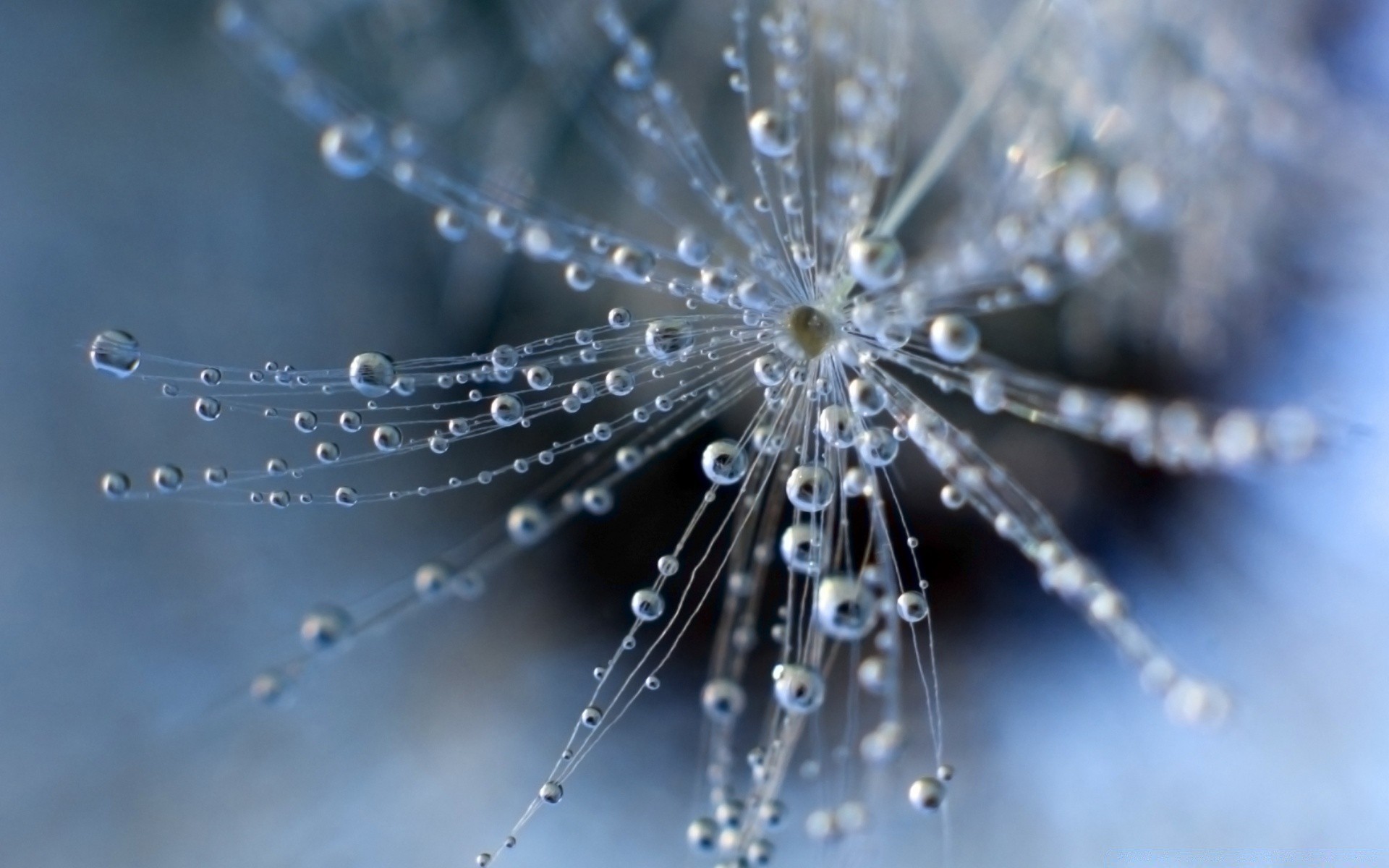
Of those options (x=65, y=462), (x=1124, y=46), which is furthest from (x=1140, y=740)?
(x=65, y=462)

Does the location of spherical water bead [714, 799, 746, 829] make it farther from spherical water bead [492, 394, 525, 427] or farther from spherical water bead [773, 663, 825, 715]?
spherical water bead [492, 394, 525, 427]

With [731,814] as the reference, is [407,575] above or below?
above

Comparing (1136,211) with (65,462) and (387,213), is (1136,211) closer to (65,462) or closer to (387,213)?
(387,213)

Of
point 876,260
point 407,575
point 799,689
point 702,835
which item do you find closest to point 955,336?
point 876,260

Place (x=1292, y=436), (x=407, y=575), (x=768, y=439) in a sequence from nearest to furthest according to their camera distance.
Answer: (x=1292, y=436)
(x=768, y=439)
(x=407, y=575)

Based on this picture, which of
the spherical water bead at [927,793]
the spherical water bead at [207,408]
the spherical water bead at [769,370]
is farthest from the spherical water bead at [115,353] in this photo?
the spherical water bead at [927,793]

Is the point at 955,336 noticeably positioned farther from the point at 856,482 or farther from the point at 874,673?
the point at 874,673

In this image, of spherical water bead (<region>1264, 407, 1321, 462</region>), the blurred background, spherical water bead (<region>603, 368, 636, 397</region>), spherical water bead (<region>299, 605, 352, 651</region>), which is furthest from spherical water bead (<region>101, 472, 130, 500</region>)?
spherical water bead (<region>1264, 407, 1321, 462</region>)

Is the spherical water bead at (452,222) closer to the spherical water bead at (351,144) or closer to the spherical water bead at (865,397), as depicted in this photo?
the spherical water bead at (351,144)
